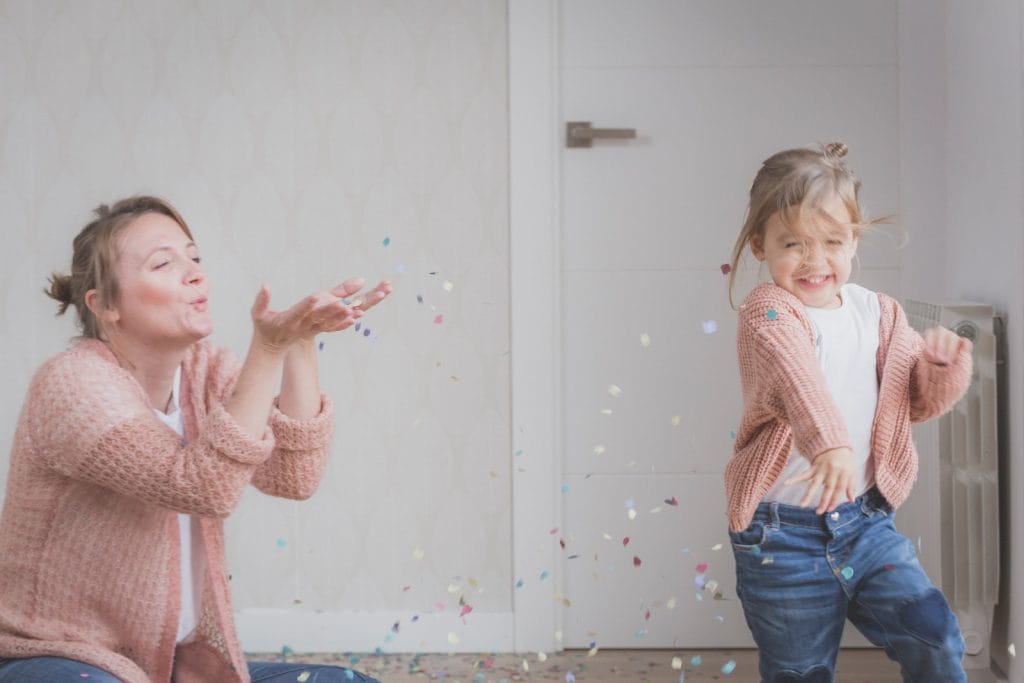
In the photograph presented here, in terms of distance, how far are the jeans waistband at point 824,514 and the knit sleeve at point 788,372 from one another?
0.15 m

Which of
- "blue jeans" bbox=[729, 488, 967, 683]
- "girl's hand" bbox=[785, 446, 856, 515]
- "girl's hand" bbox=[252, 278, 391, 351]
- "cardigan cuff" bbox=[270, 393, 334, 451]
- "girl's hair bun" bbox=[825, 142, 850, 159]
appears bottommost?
"blue jeans" bbox=[729, 488, 967, 683]

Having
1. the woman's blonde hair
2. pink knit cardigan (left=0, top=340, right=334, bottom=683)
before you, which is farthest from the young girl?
the woman's blonde hair

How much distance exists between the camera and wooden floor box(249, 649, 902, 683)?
3.01 metres

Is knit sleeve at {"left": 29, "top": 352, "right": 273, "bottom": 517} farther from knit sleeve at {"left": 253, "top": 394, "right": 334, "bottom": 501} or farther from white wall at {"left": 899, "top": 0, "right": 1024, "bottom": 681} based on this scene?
white wall at {"left": 899, "top": 0, "right": 1024, "bottom": 681}

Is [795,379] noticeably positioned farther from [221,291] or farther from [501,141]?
[221,291]

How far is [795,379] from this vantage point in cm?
186

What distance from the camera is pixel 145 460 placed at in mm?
1695

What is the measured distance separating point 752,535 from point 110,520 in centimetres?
101

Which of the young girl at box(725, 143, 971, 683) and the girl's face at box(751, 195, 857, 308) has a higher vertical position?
the girl's face at box(751, 195, 857, 308)

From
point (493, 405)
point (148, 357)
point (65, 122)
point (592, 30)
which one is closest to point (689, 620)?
point (493, 405)

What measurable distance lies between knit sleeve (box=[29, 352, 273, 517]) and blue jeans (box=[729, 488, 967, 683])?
84 centimetres

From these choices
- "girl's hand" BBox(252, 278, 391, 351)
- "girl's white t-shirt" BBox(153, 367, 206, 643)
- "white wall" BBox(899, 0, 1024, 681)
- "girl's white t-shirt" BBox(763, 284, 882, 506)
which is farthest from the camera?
"white wall" BBox(899, 0, 1024, 681)

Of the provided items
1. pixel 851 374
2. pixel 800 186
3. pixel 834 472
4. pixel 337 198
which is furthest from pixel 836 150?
pixel 337 198

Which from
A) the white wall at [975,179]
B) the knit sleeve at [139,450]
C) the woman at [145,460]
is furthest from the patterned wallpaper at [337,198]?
the knit sleeve at [139,450]
